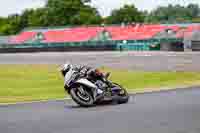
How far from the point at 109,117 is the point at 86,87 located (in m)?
2.40

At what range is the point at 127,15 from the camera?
129125mm

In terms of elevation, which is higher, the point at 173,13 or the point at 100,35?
the point at 173,13

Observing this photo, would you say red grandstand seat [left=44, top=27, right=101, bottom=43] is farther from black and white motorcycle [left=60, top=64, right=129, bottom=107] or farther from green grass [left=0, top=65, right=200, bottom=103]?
black and white motorcycle [left=60, top=64, right=129, bottom=107]

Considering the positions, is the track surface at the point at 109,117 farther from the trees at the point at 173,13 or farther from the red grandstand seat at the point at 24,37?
the trees at the point at 173,13

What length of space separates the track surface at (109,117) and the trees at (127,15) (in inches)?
4501

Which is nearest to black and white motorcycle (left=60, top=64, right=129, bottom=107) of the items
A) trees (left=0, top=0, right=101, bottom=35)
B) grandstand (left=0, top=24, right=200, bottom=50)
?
grandstand (left=0, top=24, right=200, bottom=50)

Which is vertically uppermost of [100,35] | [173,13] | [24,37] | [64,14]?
[64,14]

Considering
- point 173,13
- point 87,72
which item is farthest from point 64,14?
point 87,72

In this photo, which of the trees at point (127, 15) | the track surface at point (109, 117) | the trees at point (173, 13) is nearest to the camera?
the track surface at point (109, 117)

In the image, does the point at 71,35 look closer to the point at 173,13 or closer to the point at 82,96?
the point at 173,13

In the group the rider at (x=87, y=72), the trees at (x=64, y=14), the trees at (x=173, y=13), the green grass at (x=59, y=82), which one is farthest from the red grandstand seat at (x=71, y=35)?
the rider at (x=87, y=72)

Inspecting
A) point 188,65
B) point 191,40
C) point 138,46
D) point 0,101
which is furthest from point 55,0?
point 0,101

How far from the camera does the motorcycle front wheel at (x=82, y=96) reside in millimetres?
12711

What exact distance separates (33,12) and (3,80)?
11019 centimetres
